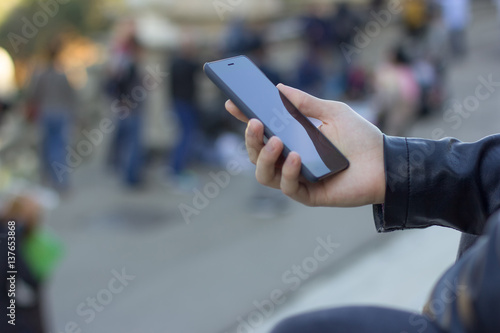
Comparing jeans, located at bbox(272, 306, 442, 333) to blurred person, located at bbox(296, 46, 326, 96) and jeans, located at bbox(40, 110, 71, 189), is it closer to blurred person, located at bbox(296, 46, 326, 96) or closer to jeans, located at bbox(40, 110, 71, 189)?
jeans, located at bbox(40, 110, 71, 189)

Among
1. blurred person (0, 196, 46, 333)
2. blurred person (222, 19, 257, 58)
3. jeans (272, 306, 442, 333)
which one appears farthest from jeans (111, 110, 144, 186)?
jeans (272, 306, 442, 333)

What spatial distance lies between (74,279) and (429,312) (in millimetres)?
4803

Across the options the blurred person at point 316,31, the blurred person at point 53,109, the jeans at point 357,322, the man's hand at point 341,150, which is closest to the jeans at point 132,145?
the blurred person at point 53,109

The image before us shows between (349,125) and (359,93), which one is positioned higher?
(349,125)

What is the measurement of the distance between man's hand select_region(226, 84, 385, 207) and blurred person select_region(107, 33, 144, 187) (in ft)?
19.3

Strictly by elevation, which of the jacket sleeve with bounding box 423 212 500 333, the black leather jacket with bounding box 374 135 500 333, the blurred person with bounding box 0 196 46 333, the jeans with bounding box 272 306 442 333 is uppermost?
the jacket sleeve with bounding box 423 212 500 333

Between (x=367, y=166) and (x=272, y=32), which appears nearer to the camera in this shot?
(x=367, y=166)

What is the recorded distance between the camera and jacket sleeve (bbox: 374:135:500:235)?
1.52 meters

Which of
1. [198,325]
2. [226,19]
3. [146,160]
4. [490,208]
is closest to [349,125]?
[490,208]

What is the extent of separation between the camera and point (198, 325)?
4.34 metres

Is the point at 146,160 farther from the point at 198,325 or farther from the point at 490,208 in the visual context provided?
the point at 490,208

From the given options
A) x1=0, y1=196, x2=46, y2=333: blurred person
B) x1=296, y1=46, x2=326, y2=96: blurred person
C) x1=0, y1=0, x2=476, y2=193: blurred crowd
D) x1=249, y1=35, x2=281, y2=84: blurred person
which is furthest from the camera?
x1=296, y1=46, x2=326, y2=96: blurred person

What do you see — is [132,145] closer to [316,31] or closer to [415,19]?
[316,31]

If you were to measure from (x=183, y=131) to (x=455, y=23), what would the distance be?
8147 mm
